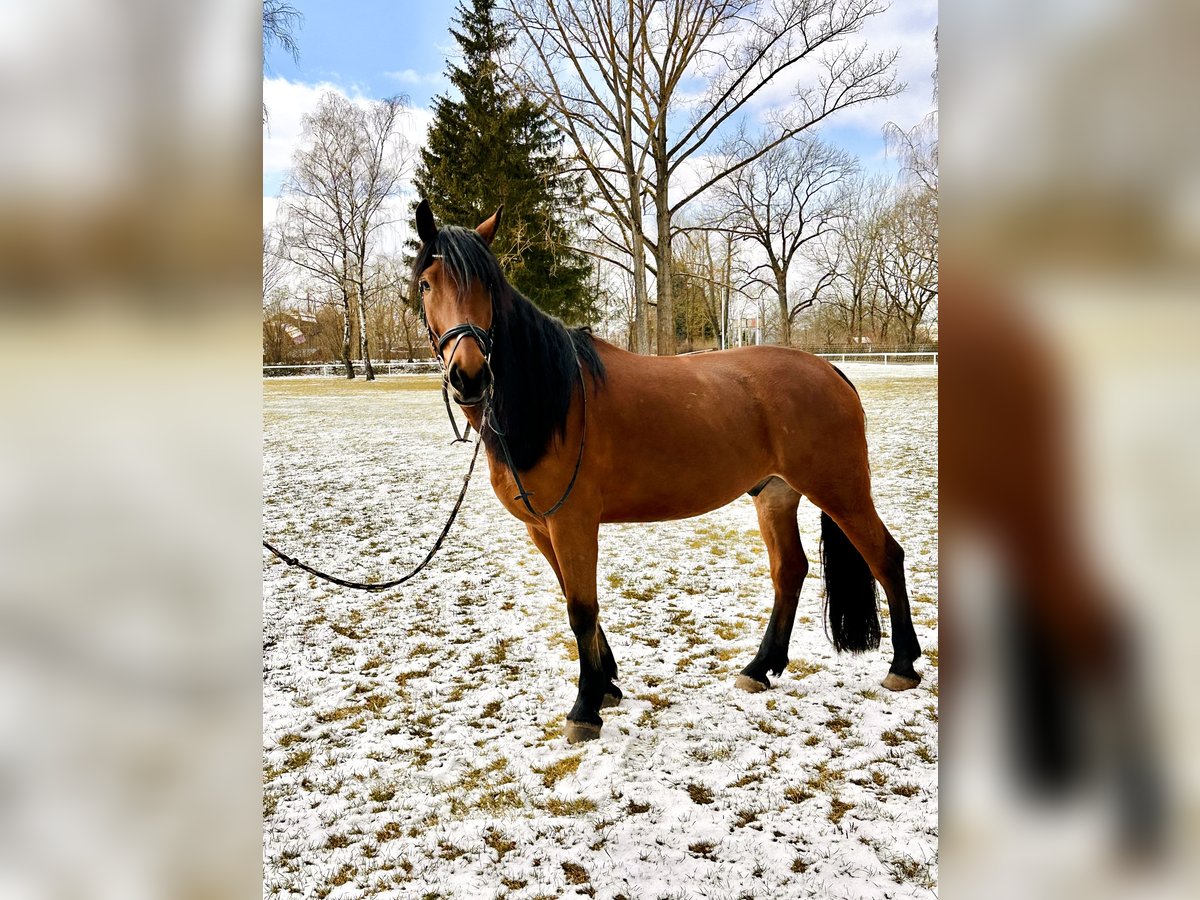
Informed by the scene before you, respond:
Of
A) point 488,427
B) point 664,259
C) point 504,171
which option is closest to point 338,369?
point 504,171

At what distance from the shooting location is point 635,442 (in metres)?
2.77

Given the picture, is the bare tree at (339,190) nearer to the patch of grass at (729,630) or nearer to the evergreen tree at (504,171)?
the evergreen tree at (504,171)

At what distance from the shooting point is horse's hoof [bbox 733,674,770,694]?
303 centimetres

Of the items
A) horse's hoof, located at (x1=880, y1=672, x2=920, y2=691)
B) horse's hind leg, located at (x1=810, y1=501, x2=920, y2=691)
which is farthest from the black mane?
Result: horse's hoof, located at (x1=880, y1=672, x2=920, y2=691)

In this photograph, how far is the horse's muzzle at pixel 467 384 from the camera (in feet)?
7.30

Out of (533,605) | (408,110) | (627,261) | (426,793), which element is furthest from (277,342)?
(426,793)

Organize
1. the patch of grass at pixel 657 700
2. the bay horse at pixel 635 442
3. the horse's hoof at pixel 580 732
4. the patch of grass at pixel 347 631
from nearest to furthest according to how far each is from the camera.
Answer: the bay horse at pixel 635 442 < the horse's hoof at pixel 580 732 < the patch of grass at pixel 657 700 < the patch of grass at pixel 347 631

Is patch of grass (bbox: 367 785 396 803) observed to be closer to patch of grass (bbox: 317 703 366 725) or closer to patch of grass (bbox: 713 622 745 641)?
patch of grass (bbox: 317 703 366 725)

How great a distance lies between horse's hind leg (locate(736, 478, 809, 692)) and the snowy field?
0.12 metres

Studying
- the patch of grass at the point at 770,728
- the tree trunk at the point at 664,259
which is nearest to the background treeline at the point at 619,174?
the tree trunk at the point at 664,259

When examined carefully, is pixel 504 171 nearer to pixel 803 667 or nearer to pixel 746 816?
pixel 803 667
